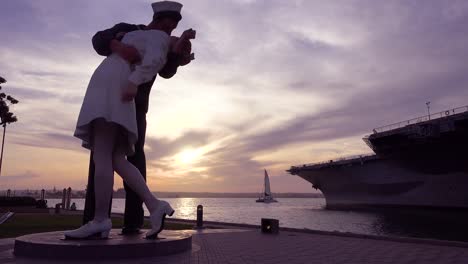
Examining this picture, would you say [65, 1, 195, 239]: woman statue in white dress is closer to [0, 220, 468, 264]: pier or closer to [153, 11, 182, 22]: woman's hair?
[153, 11, 182, 22]: woman's hair

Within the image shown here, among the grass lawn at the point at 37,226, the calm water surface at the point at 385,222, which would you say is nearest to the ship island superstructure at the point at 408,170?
the calm water surface at the point at 385,222

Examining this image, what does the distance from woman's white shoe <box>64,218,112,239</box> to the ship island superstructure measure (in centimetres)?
4062

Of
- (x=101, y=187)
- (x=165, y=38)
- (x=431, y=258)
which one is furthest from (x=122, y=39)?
(x=431, y=258)

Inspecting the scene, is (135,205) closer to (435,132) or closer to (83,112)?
(83,112)

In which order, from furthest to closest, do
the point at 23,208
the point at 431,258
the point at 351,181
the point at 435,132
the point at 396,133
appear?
the point at 351,181 < the point at 396,133 < the point at 435,132 < the point at 23,208 < the point at 431,258

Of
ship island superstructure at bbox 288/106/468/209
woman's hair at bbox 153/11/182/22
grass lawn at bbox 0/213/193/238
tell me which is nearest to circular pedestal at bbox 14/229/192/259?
woman's hair at bbox 153/11/182/22

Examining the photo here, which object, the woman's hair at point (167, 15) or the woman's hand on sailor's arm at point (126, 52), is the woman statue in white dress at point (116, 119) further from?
the woman's hair at point (167, 15)

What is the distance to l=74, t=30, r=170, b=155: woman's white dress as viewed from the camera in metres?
6.46

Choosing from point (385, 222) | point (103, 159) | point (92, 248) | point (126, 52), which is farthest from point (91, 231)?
point (385, 222)

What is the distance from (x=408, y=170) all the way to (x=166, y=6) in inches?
2338

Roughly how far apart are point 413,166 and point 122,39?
2269 inches

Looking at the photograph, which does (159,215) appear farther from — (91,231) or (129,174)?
(91,231)

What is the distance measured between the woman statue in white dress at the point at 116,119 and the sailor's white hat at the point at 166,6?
0.54m

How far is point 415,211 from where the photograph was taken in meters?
61.6
